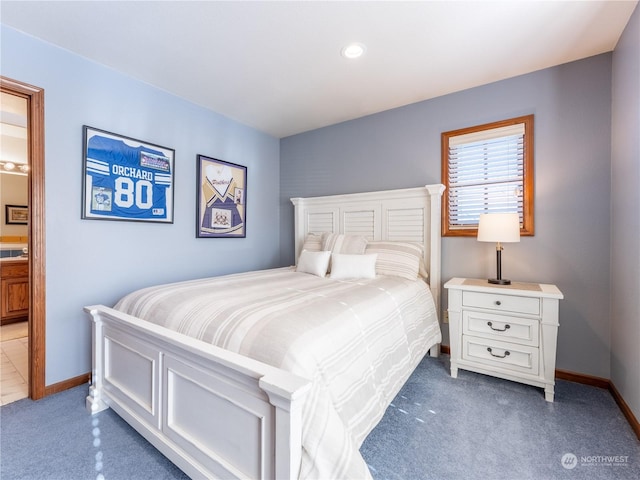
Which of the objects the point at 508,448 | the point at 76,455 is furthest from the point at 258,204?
the point at 508,448

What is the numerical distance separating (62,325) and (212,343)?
1636mm

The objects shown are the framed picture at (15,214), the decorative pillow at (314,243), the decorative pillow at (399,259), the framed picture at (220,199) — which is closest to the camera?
the decorative pillow at (399,259)

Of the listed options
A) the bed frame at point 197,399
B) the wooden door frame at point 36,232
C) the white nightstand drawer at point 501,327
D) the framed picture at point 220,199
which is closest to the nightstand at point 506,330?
the white nightstand drawer at point 501,327

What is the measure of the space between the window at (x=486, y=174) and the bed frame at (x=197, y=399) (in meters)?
2.36

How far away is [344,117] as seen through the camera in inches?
131

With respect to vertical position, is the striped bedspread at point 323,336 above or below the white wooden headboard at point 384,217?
below

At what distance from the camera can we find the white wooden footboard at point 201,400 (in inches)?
36.9

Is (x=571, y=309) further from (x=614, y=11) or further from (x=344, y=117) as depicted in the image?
(x=344, y=117)

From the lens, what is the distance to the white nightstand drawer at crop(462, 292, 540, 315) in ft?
6.57

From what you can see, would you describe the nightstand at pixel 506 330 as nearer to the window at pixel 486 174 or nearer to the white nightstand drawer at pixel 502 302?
the white nightstand drawer at pixel 502 302

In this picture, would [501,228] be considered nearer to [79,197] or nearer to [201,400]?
[201,400]

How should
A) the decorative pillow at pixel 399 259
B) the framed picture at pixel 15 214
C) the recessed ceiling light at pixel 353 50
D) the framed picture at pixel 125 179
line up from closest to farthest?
the recessed ceiling light at pixel 353 50
the framed picture at pixel 125 179
the decorative pillow at pixel 399 259
the framed picture at pixel 15 214

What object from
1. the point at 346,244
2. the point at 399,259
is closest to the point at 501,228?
the point at 399,259

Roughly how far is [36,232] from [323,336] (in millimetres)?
2131
